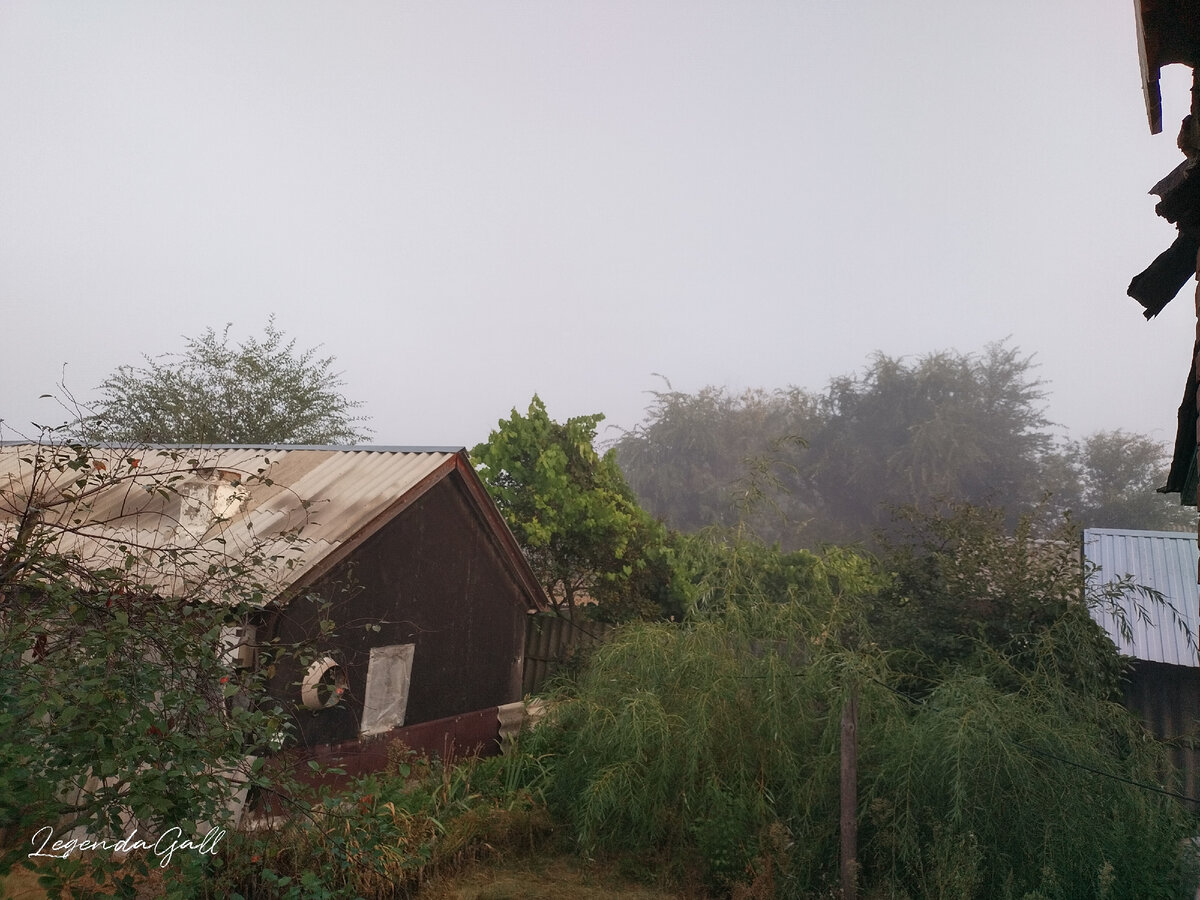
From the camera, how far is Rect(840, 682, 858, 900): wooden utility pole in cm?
575

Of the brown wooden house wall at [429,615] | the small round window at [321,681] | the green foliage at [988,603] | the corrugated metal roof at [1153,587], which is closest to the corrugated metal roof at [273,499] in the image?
the brown wooden house wall at [429,615]

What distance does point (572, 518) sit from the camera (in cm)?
1232

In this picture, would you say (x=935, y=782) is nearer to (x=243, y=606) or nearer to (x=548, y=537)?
(x=243, y=606)

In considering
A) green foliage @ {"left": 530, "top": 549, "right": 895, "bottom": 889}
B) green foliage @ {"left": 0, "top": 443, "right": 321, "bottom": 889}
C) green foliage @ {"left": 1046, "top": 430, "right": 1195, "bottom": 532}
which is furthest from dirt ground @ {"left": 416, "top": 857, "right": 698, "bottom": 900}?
green foliage @ {"left": 1046, "top": 430, "right": 1195, "bottom": 532}

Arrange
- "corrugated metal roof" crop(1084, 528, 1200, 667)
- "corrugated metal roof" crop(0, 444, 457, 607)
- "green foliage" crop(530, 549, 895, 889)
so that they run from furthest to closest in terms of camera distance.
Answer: "corrugated metal roof" crop(1084, 528, 1200, 667) < "corrugated metal roof" crop(0, 444, 457, 607) < "green foliage" crop(530, 549, 895, 889)

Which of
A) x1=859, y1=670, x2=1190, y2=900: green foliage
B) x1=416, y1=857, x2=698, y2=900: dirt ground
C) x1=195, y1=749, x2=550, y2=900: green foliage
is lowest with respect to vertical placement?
x1=416, y1=857, x2=698, y2=900: dirt ground

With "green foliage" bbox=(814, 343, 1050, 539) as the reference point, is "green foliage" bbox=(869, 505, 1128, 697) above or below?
below

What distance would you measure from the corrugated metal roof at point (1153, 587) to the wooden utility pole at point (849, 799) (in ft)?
10.8

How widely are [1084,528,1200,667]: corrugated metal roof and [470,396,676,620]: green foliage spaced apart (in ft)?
19.0

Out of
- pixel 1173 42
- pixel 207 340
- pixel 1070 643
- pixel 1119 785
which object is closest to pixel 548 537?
pixel 1070 643

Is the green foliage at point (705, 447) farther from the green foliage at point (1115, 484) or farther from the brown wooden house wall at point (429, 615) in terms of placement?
the brown wooden house wall at point (429, 615)

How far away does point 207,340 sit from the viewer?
74.1 ft

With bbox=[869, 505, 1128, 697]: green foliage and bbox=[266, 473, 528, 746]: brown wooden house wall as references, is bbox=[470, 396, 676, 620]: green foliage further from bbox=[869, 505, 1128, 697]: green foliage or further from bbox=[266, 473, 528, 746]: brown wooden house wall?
bbox=[869, 505, 1128, 697]: green foliage

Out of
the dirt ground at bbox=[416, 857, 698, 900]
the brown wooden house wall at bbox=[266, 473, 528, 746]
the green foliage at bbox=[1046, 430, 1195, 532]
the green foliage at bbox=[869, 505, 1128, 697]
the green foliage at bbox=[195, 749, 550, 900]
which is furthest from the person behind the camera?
the green foliage at bbox=[1046, 430, 1195, 532]
